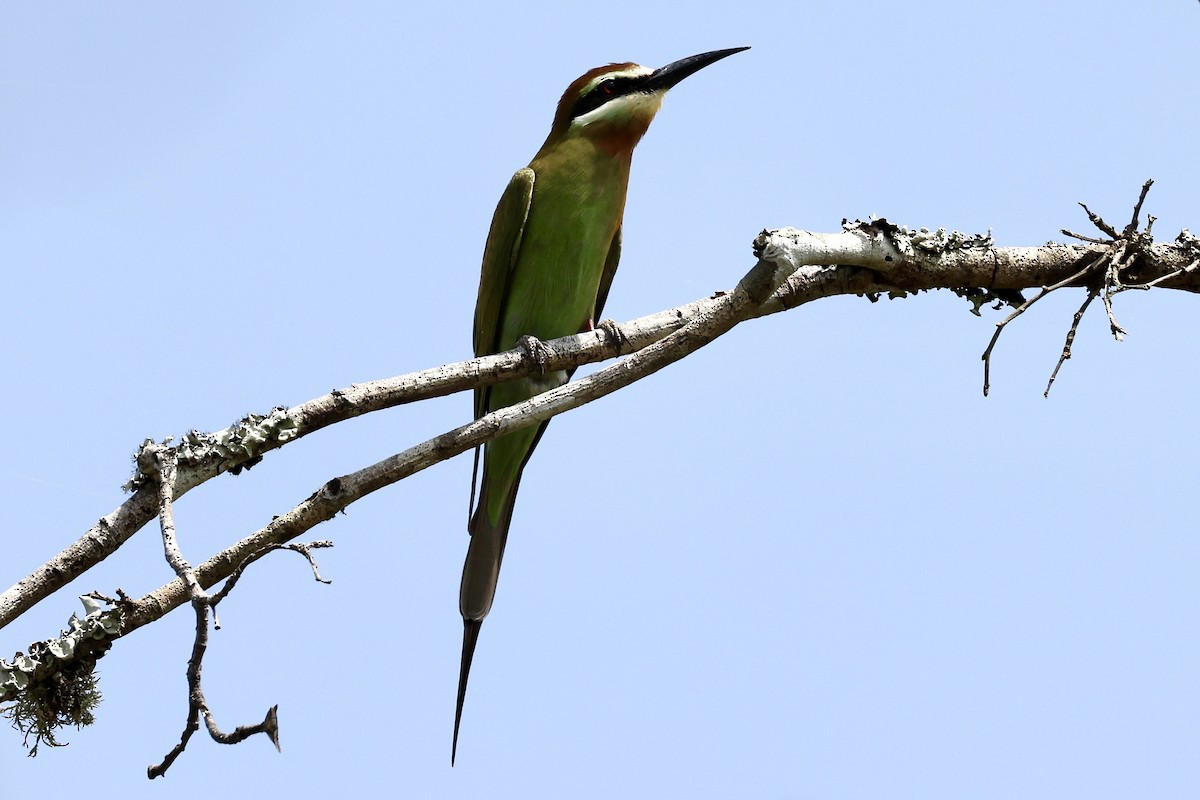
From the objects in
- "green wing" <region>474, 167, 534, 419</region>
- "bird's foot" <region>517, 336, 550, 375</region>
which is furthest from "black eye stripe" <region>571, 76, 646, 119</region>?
"bird's foot" <region>517, 336, 550, 375</region>

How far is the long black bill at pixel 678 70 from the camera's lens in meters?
3.96

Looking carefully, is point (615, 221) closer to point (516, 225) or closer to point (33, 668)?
point (516, 225)

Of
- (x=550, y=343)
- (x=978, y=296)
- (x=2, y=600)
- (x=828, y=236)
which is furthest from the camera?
(x=550, y=343)

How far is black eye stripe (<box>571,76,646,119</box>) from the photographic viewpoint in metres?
3.96

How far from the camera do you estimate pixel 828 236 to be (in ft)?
8.52

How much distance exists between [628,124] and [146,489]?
225cm

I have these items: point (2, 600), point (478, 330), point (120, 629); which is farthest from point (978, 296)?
point (2, 600)

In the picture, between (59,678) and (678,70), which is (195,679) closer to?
(59,678)

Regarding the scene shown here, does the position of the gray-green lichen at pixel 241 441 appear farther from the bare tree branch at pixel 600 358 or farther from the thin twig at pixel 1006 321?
the thin twig at pixel 1006 321

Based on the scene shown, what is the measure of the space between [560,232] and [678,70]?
75 centimetres

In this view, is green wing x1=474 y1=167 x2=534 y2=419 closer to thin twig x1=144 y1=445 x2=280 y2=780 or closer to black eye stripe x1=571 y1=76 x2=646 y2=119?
black eye stripe x1=571 y1=76 x2=646 y2=119

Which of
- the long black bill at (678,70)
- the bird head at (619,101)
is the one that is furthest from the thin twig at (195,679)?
the long black bill at (678,70)

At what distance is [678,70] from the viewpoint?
3.97 m

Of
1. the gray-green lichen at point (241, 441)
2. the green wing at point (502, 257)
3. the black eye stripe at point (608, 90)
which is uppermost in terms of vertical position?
the black eye stripe at point (608, 90)
